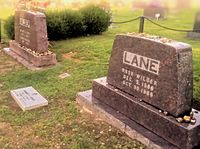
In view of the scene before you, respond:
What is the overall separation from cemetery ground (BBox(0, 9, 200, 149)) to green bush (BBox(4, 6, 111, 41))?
57.6 inches

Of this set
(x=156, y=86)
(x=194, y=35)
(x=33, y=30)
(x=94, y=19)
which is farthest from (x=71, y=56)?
(x=194, y=35)

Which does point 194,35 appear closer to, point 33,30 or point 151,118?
point 33,30

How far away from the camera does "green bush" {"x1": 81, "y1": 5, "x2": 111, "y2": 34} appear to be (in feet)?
36.7

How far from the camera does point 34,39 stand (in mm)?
7652

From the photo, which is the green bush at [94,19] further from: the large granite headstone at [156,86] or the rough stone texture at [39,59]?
the large granite headstone at [156,86]

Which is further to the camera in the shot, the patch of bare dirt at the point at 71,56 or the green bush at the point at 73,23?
the green bush at the point at 73,23

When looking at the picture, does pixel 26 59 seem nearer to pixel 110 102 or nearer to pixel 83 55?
pixel 83 55

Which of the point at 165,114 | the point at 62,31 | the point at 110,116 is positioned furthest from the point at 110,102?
the point at 62,31

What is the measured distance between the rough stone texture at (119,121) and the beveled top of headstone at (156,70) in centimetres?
39

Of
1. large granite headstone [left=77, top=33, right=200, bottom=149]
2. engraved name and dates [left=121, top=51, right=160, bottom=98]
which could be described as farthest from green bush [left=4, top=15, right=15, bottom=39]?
engraved name and dates [left=121, top=51, right=160, bottom=98]

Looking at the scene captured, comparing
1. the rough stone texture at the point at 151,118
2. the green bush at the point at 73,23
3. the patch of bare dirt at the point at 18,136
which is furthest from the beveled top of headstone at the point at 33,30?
the patch of bare dirt at the point at 18,136

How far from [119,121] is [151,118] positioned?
0.55 meters

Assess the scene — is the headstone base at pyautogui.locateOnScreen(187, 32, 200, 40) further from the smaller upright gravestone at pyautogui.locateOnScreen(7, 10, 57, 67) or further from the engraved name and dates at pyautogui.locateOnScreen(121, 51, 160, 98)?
the engraved name and dates at pyautogui.locateOnScreen(121, 51, 160, 98)

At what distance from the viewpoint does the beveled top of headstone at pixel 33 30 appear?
7.50 meters
